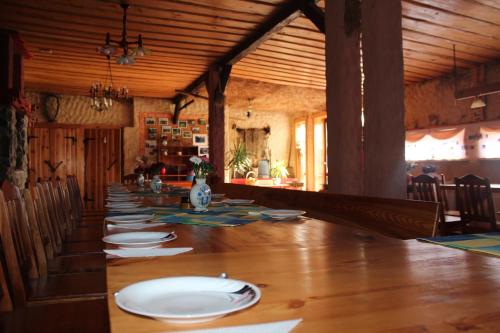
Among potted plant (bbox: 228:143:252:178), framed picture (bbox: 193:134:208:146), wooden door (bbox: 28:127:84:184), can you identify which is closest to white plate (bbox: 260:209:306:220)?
wooden door (bbox: 28:127:84:184)

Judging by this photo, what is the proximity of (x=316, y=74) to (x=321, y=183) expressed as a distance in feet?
15.6

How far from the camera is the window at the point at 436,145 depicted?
7809mm

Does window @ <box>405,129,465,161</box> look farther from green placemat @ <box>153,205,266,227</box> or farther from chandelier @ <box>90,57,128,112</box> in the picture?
green placemat @ <box>153,205,266,227</box>

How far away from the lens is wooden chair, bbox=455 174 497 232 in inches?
157

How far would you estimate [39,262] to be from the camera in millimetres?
2119

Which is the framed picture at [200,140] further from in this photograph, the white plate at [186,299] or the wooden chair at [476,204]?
the white plate at [186,299]

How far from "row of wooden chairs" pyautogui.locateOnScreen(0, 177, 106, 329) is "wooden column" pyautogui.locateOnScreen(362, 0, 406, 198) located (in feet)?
6.71

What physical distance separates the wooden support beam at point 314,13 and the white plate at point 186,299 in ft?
12.6

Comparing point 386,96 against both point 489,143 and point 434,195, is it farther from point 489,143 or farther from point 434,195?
point 489,143

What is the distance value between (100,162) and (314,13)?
7.50 meters

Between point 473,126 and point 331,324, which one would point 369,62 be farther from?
point 473,126

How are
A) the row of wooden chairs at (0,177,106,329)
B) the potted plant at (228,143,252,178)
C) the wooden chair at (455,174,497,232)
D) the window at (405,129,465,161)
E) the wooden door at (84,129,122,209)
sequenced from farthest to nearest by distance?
1. the potted plant at (228,143,252,178)
2. the wooden door at (84,129,122,209)
3. the window at (405,129,465,161)
4. the wooden chair at (455,174,497,232)
5. the row of wooden chairs at (0,177,106,329)

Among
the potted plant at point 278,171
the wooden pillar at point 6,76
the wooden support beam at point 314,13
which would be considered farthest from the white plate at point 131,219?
the potted plant at point 278,171

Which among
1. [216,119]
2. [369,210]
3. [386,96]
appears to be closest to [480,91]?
[216,119]
